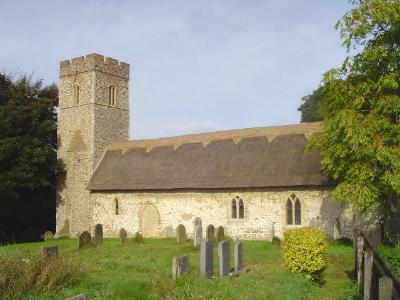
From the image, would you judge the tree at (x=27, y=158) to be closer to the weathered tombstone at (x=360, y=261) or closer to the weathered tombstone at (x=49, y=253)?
the weathered tombstone at (x=49, y=253)

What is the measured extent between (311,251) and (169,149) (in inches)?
719

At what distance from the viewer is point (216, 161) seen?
2717 centimetres

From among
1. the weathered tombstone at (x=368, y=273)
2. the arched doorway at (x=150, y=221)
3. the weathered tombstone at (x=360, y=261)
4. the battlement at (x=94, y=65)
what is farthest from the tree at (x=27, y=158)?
the weathered tombstone at (x=368, y=273)

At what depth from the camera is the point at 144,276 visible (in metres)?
12.6

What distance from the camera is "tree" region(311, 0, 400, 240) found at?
55.7 feet

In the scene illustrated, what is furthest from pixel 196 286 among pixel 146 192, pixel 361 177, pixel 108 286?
pixel 146 192

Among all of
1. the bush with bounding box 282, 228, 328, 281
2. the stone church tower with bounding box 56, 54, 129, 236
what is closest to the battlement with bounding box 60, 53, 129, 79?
the stone church tower with bounding box 56, 54, 129, 236

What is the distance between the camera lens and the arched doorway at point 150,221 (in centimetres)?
2811

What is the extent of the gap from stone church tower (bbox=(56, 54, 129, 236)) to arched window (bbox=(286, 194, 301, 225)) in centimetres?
1302

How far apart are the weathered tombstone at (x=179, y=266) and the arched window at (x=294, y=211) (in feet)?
42.0

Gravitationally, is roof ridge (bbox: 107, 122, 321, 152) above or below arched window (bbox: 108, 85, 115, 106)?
below

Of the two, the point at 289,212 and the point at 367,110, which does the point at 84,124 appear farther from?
the point at 367,110

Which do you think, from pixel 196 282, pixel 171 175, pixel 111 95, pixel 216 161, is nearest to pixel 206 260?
pixel 196 282

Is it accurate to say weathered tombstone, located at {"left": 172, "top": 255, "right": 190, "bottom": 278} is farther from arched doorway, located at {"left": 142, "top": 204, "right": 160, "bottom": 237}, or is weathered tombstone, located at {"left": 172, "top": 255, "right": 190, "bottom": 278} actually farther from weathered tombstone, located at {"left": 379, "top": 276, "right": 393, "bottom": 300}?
arched doorway, located at {"left": 142, "top": 204, "right": 160, "bottom": 237}
